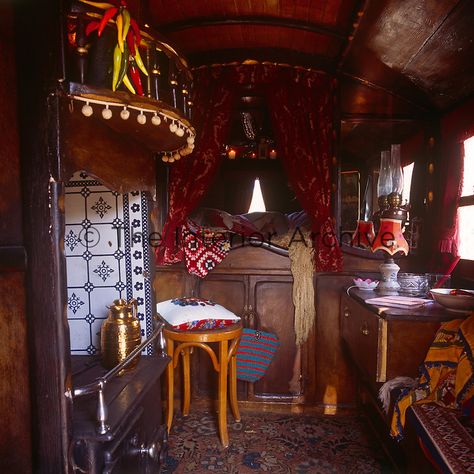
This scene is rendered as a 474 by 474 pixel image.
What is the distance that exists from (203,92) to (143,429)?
285 cm

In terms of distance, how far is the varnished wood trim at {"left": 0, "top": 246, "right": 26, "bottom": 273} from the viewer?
1.10 m

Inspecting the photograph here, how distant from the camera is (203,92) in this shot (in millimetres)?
3555

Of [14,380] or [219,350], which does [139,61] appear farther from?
[219,350]

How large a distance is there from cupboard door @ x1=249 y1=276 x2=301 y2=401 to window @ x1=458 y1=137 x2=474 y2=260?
4.70 ft

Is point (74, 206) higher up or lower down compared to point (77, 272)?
higher up

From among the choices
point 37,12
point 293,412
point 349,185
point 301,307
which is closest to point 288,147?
point 301,307

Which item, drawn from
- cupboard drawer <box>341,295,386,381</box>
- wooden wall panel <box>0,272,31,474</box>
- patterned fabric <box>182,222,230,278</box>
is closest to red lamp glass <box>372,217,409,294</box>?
cupboard drawer <box>341,295,386,381</box>

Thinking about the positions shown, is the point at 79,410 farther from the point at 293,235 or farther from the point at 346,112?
the point at 346,112

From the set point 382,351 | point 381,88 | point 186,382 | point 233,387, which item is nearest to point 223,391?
point 233,387

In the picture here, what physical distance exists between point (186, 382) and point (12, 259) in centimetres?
239

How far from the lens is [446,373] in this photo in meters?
1.88

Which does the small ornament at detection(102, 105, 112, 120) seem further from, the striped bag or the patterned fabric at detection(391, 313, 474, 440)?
the striped bag

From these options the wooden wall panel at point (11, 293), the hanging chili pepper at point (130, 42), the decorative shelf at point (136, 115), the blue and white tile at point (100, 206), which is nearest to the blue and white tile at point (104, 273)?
the blue and white tile at point (100, 206)

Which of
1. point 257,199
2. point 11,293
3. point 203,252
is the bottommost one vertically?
point 203,252
